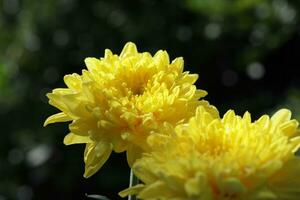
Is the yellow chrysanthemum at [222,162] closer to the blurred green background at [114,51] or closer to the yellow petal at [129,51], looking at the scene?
the yellow petal at [129,51]

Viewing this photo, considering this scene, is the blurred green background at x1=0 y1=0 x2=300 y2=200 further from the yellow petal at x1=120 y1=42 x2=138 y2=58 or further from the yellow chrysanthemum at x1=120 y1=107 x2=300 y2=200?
the yellow chrysanthemum at x1=120 y1=107 x2=300 y2=200

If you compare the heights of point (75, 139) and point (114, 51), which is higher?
point (114, 51)

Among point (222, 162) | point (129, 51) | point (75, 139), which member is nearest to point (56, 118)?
point (75, 139)

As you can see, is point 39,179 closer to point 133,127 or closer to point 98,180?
point 98,180

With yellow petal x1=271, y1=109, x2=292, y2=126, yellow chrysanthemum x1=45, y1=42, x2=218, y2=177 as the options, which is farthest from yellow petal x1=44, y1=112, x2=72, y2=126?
yellow petal x1=271, y1=109, x2=292, y2=126

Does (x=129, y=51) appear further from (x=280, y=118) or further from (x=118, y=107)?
(x=280, y=118)

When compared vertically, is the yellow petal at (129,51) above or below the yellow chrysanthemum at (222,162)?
above

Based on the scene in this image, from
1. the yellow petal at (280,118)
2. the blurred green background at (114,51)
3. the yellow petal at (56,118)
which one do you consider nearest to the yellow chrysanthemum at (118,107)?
the yellow petal at (56,118)
